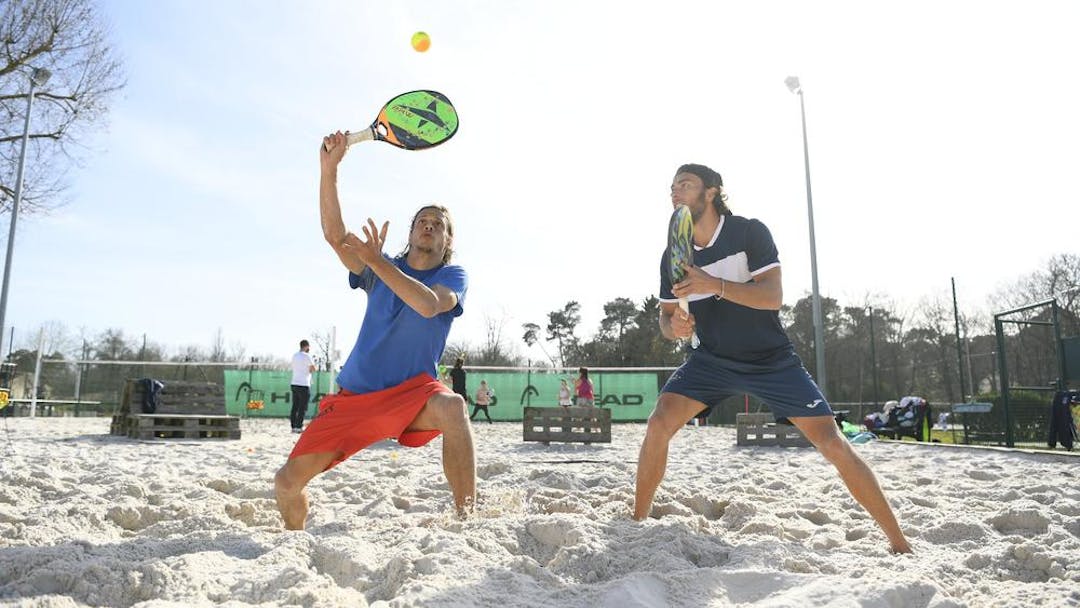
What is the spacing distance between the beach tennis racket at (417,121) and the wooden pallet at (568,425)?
7551 millimetres

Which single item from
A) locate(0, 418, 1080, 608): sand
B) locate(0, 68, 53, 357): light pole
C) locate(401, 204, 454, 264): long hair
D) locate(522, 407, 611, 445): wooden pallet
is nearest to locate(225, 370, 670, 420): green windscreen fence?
locate(0, 68, 53, 357): light pole

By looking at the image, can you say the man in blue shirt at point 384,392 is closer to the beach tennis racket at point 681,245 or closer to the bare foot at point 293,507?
the bare foot at point 293,507

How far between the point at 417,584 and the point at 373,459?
532cm

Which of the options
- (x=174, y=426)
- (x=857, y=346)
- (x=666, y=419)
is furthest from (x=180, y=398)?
(x=857, y=346)

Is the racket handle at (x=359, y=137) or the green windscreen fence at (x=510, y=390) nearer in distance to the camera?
the racket handle at (x=359, y=137)

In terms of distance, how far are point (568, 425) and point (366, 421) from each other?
8076 mm

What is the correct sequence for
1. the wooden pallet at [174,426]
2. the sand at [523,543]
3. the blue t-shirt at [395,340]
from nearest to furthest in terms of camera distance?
1. the sand at [523,543]
2. the blue t-shirt at [395,340]
3. the wooden pallet at [174,426]

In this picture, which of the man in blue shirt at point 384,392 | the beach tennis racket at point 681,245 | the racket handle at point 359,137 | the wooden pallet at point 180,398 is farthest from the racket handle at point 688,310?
the wooden pallet at point 180,398

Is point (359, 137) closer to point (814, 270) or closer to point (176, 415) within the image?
point (176, 415)

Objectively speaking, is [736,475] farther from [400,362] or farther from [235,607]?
[235,607]

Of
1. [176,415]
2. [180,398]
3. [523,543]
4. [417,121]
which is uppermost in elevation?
[417,121]

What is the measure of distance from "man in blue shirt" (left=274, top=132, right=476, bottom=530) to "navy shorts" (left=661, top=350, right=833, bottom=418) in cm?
119

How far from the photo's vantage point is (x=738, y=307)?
11.1 ft

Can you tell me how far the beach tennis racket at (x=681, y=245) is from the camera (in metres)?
3.24
